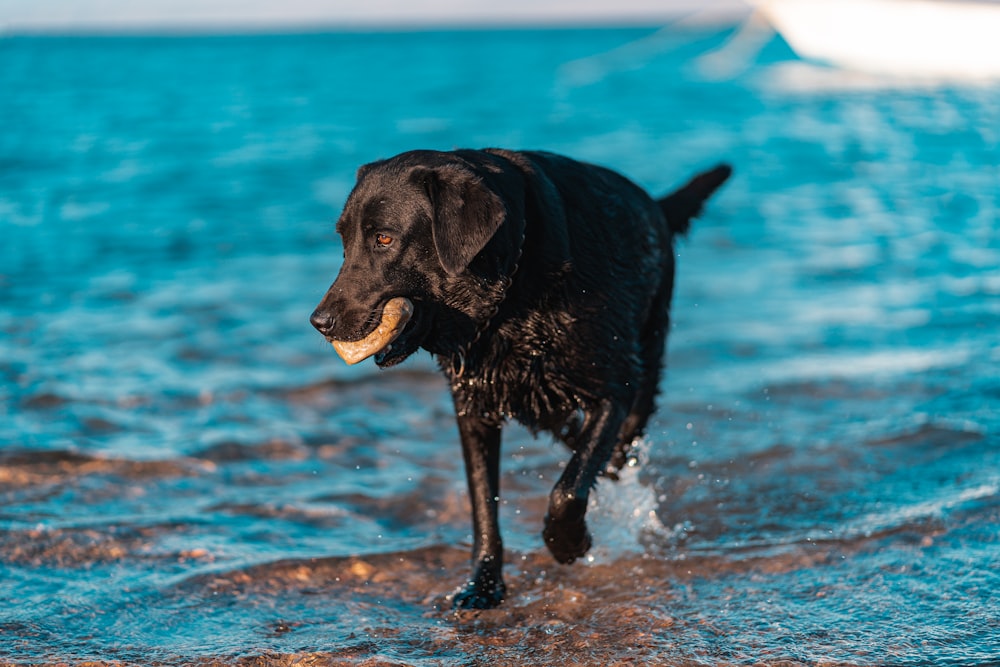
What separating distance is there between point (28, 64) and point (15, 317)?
60.4 metres

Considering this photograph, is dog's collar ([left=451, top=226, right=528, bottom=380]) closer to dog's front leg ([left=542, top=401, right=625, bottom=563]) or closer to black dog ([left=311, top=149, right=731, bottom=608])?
black dog ([left=311, top=149, right=731, bottom=608])

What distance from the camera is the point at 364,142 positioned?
24.8m

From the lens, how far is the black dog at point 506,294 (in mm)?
3957

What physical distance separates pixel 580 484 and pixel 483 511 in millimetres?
553

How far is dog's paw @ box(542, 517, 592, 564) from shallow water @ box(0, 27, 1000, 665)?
0.25m

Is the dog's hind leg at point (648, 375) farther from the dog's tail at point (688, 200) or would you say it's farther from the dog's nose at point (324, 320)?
the dog's nose at point (324, 320)

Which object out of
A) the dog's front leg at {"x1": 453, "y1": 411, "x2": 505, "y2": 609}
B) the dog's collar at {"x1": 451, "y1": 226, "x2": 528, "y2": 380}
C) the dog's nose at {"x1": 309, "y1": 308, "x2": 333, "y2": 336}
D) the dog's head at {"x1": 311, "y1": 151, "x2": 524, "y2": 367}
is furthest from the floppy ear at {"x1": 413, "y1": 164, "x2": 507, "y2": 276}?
the dog's front leg at {"x1": 453, "y1": 411, "x2": 505, "y2": 609}

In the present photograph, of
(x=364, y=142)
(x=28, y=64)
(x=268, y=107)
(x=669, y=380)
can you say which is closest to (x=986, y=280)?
(x=669, y=380)

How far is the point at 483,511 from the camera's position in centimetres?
473

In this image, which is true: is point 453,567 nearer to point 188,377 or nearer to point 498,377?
point 498,377

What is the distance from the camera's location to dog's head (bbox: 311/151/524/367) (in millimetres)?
3904

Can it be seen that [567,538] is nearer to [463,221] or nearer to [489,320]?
[489,320]

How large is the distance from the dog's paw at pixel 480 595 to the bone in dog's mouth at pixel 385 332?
1.23 m

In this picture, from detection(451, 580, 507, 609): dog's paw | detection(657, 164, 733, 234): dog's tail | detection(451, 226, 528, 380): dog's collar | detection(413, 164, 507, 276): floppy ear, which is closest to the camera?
detection(413, 164, 507, 276): floppy ear
